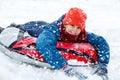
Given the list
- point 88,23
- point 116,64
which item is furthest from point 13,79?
point 88,23

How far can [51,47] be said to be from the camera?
17.0 ft

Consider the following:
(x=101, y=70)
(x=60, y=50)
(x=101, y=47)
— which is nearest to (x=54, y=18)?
(x=101, y=47)

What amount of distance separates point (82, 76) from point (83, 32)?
0.70 m

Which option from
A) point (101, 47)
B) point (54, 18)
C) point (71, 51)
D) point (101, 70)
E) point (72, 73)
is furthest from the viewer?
point (54, 18)

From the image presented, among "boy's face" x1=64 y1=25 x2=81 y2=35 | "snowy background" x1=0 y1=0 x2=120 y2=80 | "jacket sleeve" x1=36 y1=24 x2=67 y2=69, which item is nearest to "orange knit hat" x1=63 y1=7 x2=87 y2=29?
"boy's face" x1=64 y1=25 x2=81 y2=35

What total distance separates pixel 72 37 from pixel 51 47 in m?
0.31

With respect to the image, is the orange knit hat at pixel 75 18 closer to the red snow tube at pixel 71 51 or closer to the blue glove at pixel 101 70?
the red snow tube at pixel 71 51

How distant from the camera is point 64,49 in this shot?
5289 mm

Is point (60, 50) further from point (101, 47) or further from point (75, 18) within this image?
point (101, 47)

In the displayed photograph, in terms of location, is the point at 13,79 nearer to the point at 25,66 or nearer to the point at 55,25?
the point at 25,66

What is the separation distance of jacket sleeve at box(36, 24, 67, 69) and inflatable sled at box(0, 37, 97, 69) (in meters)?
0.08

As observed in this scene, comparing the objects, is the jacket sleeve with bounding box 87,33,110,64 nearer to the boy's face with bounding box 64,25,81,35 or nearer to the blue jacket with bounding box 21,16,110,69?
the blue jacket with bounding box 21,16,110,69

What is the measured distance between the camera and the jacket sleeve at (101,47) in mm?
5367

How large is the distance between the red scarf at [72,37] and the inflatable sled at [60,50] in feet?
0.20
